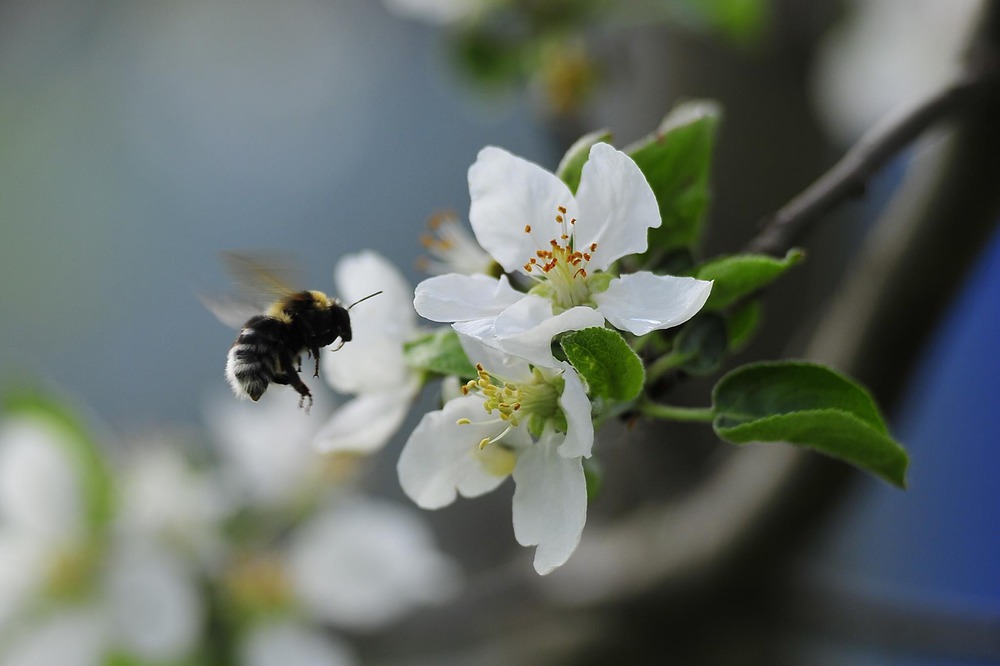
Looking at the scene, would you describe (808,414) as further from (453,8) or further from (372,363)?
(453,8)

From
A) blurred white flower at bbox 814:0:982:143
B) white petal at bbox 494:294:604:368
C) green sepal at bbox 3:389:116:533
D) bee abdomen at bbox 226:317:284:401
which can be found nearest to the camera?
white petal at bbox 494:294:604:368

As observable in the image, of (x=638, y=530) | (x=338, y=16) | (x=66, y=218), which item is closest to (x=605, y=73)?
(x=638, y=530)

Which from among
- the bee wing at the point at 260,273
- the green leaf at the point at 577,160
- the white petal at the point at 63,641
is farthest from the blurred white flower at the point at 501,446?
the white petal at the point at 63,641

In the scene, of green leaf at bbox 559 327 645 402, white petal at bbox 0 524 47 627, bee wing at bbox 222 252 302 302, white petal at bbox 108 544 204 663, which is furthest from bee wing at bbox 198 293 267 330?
white petal at bbox 0 524 47 627

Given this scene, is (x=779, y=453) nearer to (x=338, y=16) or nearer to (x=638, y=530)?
(x=638, y=530)

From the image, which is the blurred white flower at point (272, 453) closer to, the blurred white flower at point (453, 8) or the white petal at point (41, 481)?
the white petal at point (41, 481)

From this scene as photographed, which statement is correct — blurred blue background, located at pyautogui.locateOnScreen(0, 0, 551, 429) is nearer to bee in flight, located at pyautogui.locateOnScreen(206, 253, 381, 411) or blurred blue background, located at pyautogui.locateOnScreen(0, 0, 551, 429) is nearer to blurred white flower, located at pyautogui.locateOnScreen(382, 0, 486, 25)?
blurred white flower, located at pyautogui.locateOnScreen(382, 0, 486, 25)
